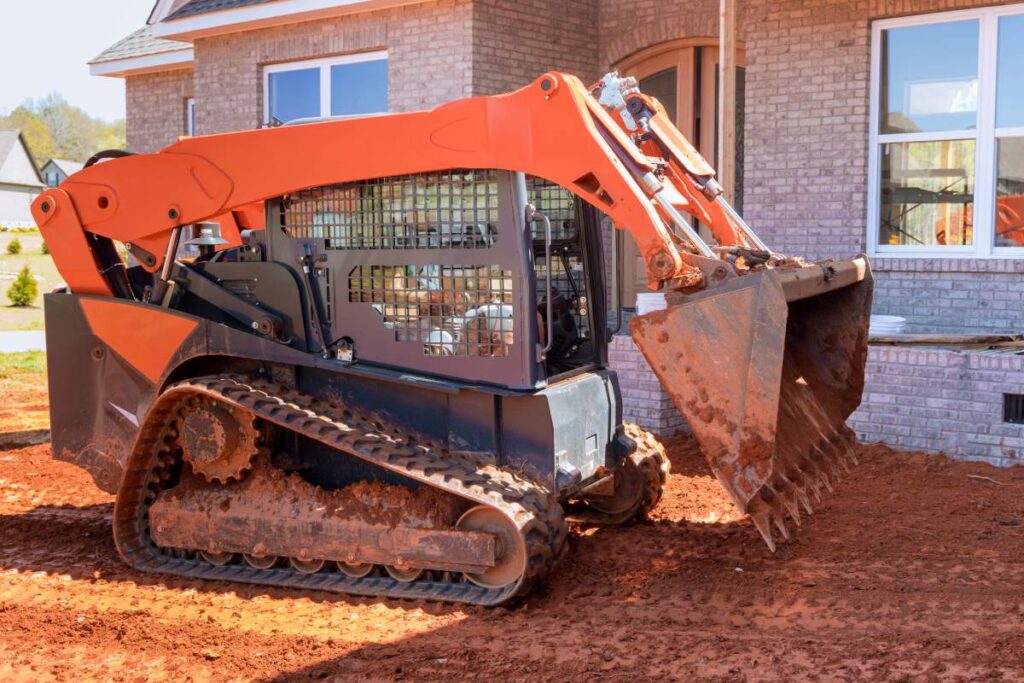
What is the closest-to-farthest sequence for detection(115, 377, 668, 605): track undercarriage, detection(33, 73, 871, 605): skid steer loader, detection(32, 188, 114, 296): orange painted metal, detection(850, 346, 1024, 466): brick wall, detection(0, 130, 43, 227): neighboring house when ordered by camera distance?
detection(33, 73, 871, 605): skid steer loader → detection(115, 377, 668, 605): track undercarriage → detection(32, 188, 114, 296): orange painted metal → detection(850, 346, 1024, 466): brick wall → detection(0, 130, 43, 227): neighboring house

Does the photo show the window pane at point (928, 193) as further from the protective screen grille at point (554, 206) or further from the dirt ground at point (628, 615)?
the protective screen grille at point (554, 206)

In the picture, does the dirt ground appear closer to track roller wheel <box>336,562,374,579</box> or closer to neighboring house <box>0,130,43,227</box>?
track roller wheel <box>336,562,374,579</box>

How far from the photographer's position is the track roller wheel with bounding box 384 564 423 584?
5.46 m

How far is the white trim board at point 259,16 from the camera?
1233 cm

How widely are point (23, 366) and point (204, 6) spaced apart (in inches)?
192

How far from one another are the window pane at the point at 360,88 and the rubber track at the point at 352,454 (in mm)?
7324

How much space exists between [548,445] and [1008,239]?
18.2ft

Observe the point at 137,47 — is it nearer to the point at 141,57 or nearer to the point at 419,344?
the point at 141,57

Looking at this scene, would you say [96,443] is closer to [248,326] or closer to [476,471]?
[248,326]

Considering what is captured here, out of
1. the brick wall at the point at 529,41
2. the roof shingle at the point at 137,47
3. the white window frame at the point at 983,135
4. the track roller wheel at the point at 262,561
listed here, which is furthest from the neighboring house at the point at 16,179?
the track roller wheel at the point at 262,561

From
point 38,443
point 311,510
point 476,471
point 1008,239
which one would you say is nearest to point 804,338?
point 476,471

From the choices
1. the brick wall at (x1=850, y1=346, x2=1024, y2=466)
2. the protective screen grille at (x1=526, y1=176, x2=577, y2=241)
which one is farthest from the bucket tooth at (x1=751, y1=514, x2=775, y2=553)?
the brick wall at (x1=850, y1=346, x2=1024, y2=466)

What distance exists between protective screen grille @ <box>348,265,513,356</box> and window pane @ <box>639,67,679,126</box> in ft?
23.6

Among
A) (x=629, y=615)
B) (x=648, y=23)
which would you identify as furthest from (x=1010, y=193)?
(x=629, y=615)
